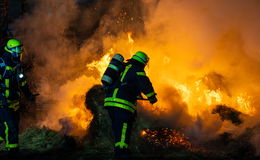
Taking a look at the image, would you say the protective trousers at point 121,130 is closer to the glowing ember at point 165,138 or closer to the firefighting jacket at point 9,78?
the firefighting jacket at point 9,78

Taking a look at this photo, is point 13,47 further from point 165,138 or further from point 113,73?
point 165,138

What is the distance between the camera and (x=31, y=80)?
11.1m

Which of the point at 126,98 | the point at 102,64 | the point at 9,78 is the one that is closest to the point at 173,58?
the point at 102,64

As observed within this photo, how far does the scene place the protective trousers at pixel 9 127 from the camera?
19.7ft

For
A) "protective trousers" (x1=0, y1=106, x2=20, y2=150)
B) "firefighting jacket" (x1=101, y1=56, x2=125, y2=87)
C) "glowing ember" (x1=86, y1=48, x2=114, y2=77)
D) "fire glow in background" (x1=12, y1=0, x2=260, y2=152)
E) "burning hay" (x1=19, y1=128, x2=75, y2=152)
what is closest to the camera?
"firefighting jacket" (x1=101, y1=56, x2=125, y2=87)

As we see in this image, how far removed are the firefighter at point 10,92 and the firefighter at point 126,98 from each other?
6.27 feet

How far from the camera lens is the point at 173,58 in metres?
10.3

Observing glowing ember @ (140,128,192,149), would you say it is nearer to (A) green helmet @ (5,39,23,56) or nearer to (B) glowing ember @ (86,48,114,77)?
(B) glowing ember @ (86,48,114,77)

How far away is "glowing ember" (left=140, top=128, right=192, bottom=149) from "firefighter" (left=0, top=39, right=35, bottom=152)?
3236mm

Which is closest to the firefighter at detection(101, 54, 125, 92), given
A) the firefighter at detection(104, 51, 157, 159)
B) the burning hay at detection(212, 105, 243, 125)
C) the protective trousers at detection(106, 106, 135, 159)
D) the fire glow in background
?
the firefighter at detection(104, 51, 157, 159)

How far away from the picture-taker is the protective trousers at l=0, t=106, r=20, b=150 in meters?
6.00

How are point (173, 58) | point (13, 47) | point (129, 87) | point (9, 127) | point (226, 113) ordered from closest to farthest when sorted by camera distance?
point (129, 87)
point (9, 127)
point (13, 47)
point (226, 113)
point (173, 58)

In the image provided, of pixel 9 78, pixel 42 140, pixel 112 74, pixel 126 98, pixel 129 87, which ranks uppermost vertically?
pixel 9 78

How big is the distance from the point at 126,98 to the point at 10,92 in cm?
234
